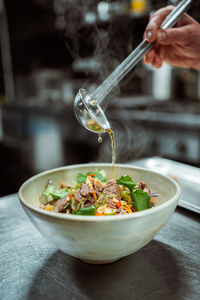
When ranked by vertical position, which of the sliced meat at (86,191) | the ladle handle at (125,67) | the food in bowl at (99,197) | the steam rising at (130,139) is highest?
the ladle handle at (125,67)

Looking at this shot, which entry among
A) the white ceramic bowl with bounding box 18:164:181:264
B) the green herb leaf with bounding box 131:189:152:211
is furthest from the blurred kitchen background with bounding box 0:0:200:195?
the white ceramic bowl with bounding box 18:164:181:264

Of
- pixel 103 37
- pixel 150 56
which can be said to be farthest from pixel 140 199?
pixel 103 37

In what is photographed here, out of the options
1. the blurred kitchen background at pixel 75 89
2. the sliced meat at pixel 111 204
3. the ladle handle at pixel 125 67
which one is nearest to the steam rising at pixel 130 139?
the blurred kitchen background at pixel 75 89

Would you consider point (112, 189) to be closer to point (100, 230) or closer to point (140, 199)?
point (140, 199)

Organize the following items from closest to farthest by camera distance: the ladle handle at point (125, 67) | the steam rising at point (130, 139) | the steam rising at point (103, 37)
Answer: the ladle handle at point (125, 67) < the steam rising at point (103, 37) < the steam rising at point (130, 139)

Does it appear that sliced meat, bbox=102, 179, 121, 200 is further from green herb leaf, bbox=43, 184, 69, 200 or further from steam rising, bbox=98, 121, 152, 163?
steam rising, bbox=98, 121, 152, 163

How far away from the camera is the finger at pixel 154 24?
0.95m

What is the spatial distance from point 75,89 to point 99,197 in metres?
4.41

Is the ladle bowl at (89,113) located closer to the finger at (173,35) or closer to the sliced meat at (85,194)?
the sliced meat at (85,194)

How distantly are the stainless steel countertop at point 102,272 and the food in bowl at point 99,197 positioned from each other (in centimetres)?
11

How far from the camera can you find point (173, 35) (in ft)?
3.33

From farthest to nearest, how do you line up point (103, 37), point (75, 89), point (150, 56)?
point (75, 89) < point (103, 37) < point (150, 56)

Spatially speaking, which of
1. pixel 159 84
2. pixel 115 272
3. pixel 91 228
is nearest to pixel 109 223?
pixel 91 228

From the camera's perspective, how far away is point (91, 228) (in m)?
0.48
